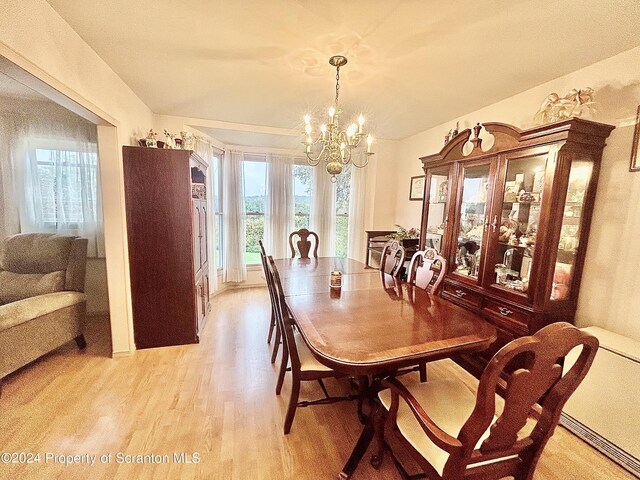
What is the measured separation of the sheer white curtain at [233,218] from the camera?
412 cm

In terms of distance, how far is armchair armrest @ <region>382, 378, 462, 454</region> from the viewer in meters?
0.89

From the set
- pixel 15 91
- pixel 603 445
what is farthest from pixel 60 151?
pixel 603 445

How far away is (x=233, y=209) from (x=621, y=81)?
421 cm

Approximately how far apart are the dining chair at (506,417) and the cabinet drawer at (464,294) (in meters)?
1.39

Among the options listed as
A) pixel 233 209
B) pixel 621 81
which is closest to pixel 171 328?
pixel 233 209

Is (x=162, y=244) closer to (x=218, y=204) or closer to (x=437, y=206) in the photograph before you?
(x=218, y=204)

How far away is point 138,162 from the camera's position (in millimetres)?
2328

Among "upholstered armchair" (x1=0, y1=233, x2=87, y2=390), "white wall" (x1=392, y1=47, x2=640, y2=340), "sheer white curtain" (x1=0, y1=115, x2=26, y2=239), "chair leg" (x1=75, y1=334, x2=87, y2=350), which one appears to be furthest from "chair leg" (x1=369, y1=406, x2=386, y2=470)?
"sheer white curtain" (x1=0, y1=115, x2=26, y2=239)

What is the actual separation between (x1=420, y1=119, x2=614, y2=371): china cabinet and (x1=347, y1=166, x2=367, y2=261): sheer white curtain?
1.71 meters

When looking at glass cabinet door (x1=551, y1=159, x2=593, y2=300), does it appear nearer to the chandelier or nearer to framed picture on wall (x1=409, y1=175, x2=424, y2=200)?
the chandelier

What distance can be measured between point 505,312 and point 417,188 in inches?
83.6

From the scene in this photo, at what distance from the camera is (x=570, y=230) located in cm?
195

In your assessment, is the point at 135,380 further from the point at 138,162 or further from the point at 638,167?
the point at 638,167

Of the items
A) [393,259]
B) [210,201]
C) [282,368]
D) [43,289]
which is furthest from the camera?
[210,201]
